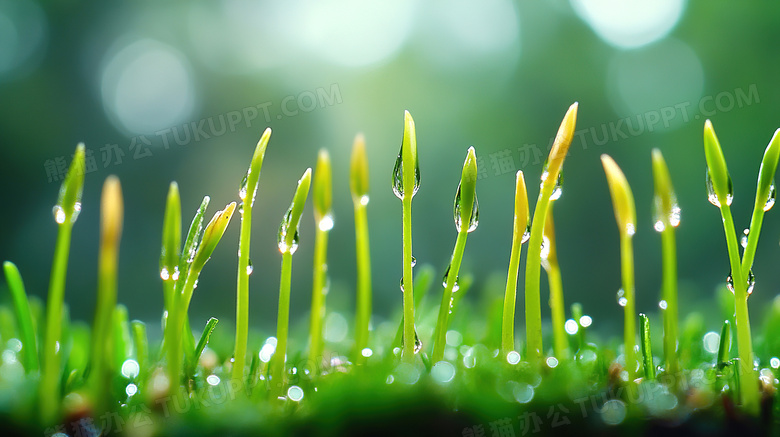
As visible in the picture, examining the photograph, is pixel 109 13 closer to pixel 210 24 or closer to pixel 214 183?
pixel 210 24

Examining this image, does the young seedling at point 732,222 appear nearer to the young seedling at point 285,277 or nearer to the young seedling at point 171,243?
the young seedling at point 285,277

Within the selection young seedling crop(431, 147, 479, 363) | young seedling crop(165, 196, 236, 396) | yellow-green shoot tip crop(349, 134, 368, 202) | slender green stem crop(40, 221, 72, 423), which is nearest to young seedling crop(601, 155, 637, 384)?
young seedling crop(431, 147, 479, 363)

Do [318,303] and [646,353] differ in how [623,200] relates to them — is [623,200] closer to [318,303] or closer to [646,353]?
[646,353]

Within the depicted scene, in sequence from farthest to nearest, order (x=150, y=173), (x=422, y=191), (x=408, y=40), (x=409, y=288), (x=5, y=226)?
1. (x=408, y=40)
2. (x=422, y=191)
3. (x=150, y=173)
4. (x=5, y=226)
5. (x=409, y=288)

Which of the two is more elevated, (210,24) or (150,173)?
(210,24)

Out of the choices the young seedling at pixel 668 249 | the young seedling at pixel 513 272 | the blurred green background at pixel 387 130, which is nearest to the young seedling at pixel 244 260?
the young seedling at pixel 513 272

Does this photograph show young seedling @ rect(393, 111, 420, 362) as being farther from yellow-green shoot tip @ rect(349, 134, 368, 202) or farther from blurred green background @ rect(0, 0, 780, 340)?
blurred green background @ rect(0, 0, 780, 340)

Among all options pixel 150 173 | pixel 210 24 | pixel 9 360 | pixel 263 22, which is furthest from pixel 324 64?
pixel 9 360
